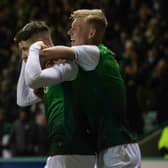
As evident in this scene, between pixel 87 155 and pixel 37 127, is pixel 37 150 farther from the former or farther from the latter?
pixel 87 155

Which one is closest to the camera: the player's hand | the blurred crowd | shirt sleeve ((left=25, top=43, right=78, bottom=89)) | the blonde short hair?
shirt sleeve ((left=25, top=43, right=78, bottom=89))

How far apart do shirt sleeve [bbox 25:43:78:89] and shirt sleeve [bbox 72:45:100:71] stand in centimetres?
5

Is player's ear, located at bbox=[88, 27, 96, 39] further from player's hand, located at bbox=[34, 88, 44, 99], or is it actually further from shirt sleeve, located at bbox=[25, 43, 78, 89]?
player's hand, located at bbox=[34, 88, 44, 99]

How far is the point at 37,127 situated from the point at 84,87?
628 centimetres

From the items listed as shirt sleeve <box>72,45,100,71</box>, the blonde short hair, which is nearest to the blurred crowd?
the blonde short hair

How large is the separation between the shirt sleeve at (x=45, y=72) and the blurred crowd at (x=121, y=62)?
4.39 m

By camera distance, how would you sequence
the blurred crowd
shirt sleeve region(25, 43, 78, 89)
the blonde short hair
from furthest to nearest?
the blurred crowd < the blonde short hair < shirt sleeve region(25, 43, 78, 89)

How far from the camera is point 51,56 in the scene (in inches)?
171

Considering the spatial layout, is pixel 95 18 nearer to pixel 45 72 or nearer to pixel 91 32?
pixel 91 32

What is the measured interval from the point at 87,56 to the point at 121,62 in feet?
21.3

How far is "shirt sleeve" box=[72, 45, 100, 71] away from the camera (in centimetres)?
436

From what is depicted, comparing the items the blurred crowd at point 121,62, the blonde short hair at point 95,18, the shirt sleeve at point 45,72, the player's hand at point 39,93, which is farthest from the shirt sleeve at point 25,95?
the blurred crowd at point 121,62

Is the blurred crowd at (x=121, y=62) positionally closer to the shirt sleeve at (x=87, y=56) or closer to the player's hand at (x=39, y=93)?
the player's hand at (x=39, y=93)

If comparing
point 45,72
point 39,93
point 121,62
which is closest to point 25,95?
point 39,93
